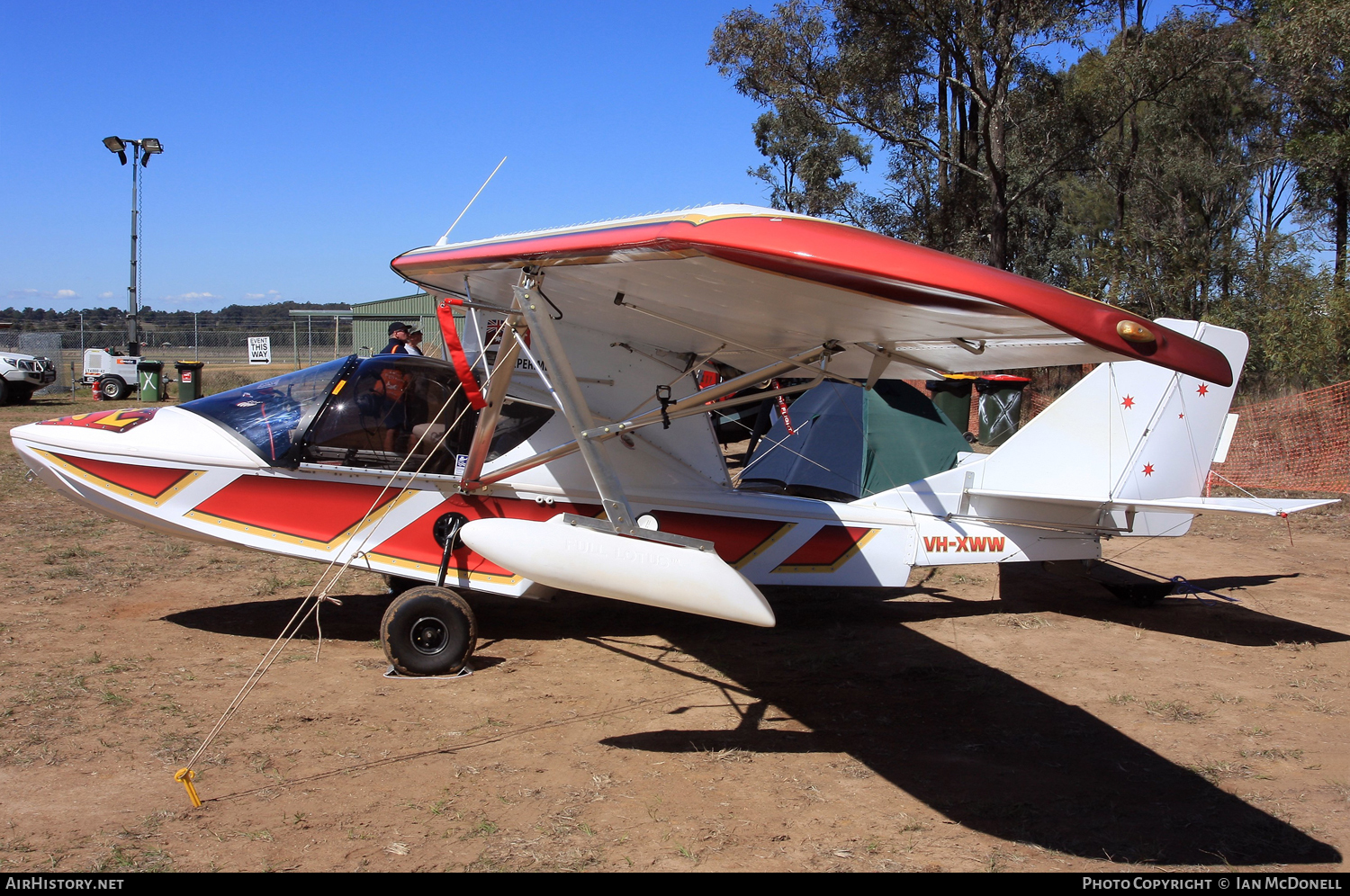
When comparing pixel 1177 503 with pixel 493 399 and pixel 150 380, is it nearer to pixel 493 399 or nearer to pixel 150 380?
pixel 493 399

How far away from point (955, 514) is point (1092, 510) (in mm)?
1054

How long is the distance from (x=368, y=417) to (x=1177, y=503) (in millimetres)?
5455

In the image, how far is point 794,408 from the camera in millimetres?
10672

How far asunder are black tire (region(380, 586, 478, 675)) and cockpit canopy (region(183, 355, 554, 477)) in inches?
37.2

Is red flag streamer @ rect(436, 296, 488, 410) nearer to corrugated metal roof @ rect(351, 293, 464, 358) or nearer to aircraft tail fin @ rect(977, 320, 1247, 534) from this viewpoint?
aircraft tail fin @ rect(977, 320, 1247, 534)

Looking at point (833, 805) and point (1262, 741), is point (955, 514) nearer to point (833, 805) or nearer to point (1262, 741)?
point (1262, 741)

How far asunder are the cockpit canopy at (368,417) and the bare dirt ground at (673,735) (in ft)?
4.46

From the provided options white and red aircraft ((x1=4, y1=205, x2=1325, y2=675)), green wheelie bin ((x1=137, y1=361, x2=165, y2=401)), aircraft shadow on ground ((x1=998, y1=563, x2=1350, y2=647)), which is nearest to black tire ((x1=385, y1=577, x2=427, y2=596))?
white and red aircraft ((x1=4, y1=205, x2=1325, y2=675))

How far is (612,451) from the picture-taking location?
6.01 meters

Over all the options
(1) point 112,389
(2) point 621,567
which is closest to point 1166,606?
(2) point 621,567

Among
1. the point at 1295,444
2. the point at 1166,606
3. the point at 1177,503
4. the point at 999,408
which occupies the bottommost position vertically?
the point at 1166,606

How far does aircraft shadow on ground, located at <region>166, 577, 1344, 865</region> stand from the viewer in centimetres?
368

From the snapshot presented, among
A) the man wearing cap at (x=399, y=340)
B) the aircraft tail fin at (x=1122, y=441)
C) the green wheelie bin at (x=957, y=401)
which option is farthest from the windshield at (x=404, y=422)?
the green wheelie bin at (x=957, y=401)

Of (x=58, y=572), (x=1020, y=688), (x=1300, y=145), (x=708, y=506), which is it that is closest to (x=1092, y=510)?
(x=1020, y=688)
